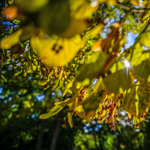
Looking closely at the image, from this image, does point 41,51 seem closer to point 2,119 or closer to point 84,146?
point 2,119

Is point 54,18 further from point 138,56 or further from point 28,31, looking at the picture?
point 138,56

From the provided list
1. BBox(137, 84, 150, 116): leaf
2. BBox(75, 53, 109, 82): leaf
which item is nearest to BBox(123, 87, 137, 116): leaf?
BBox(137, 84, 150, 116): leaf

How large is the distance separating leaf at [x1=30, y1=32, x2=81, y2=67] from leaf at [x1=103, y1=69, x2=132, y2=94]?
0.17m

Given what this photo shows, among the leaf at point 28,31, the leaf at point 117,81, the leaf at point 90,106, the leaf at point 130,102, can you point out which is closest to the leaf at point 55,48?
the leaf at point 28,31

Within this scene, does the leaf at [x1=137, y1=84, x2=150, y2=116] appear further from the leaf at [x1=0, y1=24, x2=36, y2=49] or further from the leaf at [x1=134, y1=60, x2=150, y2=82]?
the leaf at [x1=0, y1=24, x2=36, y2=49]

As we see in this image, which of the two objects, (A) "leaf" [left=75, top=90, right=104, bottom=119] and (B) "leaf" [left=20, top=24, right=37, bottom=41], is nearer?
(B) "leaf" [left=20, top=24, right=37, bottom=41]

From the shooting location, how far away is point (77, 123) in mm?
9227

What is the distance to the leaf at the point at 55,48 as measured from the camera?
432 millimetres

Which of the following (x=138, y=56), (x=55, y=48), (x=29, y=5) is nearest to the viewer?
(x=29, y=5)

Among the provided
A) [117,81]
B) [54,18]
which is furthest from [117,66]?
[54,18]

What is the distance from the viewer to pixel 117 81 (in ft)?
1.68

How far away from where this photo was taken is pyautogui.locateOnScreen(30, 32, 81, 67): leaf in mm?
432

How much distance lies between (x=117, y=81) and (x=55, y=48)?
0.24 m

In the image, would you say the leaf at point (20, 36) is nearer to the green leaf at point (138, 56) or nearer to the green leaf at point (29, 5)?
the green leaf at point (29, 5)
